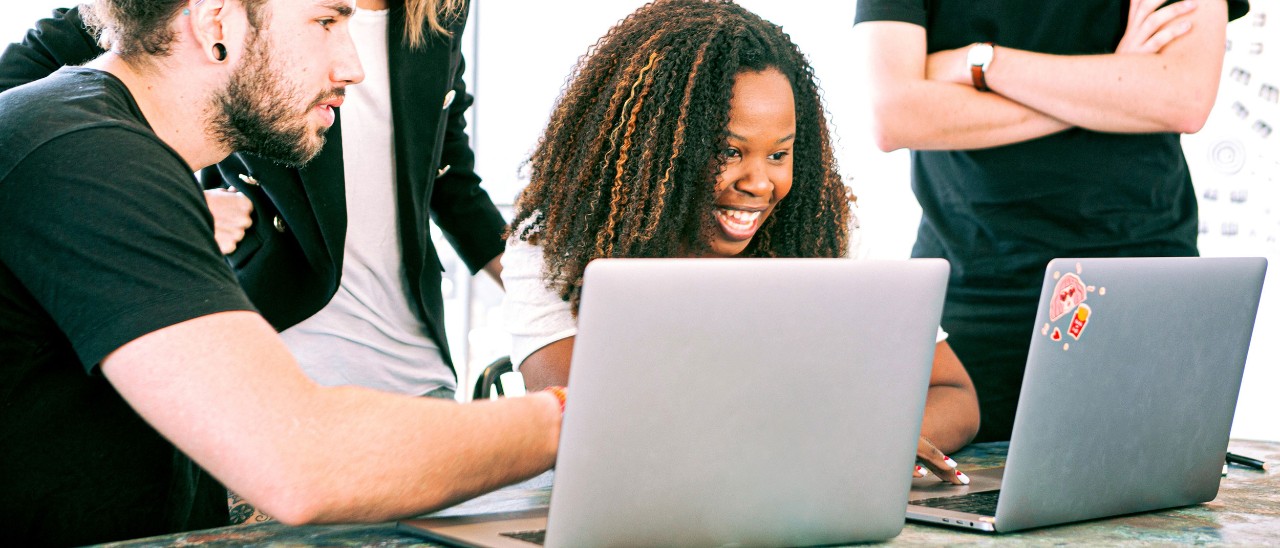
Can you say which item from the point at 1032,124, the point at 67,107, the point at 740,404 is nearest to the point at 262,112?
the point at 67,107

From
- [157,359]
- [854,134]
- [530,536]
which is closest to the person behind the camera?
[157,359]

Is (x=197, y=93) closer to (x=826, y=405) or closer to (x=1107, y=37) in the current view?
(x=826, y=405)

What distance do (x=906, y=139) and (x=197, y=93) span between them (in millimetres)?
1033

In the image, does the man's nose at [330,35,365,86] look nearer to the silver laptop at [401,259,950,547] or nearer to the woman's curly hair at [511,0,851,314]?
the woman's curly hair at [511,0,851,314]

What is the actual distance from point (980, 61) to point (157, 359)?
1265 mm

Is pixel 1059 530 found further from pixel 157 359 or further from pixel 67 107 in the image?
pixel 67 107

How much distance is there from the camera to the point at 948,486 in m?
1.28

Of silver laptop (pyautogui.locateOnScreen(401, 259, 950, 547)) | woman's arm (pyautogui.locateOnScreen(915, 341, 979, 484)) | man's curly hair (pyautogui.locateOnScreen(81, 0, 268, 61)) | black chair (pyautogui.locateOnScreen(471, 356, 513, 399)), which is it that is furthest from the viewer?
black chair (pyautogui.locateOnScreen(471, 356, 513, 399))

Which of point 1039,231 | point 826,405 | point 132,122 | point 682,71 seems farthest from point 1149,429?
point 132,122

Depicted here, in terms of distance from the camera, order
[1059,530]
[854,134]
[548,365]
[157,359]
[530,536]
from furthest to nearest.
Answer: [854,134], [548,365], [1059,530], [530,536], [157,359]

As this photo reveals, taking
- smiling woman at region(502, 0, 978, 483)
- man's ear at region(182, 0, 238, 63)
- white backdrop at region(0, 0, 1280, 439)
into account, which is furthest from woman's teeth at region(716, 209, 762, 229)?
white backdrop at region(0, 0, 1280, 439)

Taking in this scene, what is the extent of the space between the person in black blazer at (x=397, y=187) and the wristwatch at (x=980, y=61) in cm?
81

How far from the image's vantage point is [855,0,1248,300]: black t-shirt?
1.73 meters

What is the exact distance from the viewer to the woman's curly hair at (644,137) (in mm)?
1550
